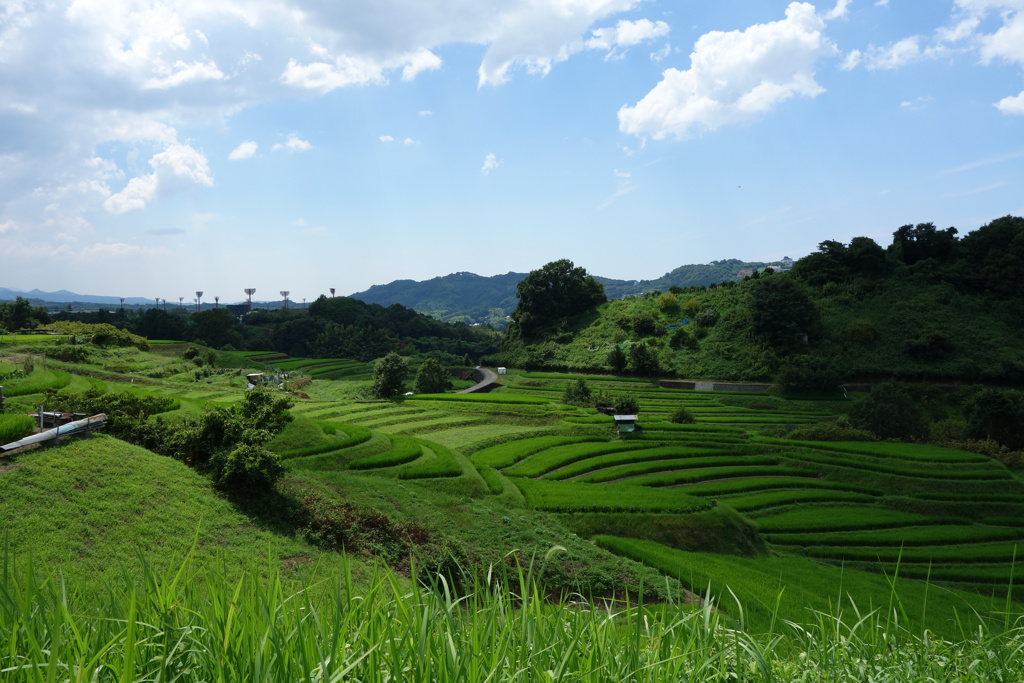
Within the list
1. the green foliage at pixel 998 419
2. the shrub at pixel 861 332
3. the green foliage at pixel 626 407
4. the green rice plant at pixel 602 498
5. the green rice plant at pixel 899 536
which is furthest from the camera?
the shrub at pixel 861 332

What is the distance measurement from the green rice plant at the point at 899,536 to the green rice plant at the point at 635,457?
352 inches

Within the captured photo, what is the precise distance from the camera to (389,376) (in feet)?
160

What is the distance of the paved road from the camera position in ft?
209

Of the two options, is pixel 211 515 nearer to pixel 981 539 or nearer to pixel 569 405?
pixel 981 539

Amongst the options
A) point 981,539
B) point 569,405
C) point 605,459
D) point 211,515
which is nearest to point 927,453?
point 981,539

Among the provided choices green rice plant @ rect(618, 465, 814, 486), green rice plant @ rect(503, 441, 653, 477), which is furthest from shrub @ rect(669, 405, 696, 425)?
green rice plant @ rect(618, 465, 814, 486)

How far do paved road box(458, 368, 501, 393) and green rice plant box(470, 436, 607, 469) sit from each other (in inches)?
991

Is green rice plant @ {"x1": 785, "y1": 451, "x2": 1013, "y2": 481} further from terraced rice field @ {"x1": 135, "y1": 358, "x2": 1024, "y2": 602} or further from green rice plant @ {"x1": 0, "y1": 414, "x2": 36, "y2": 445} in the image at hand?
green rice plant @ {"x1": 0, "y1": 414, "x2": 36, "y2": 445}

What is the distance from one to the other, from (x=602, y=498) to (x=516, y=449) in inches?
349

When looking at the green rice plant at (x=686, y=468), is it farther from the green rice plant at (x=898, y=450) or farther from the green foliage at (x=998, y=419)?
the green foliage at (x=998, y=419)

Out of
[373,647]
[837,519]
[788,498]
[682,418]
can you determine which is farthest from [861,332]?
[373,647]

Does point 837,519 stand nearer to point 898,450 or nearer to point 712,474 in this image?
point 712,474

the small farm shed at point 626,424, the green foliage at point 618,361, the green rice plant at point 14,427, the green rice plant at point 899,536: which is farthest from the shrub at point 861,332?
the green rice plant at point 14,427

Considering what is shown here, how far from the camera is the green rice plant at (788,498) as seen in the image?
92.5 ft
